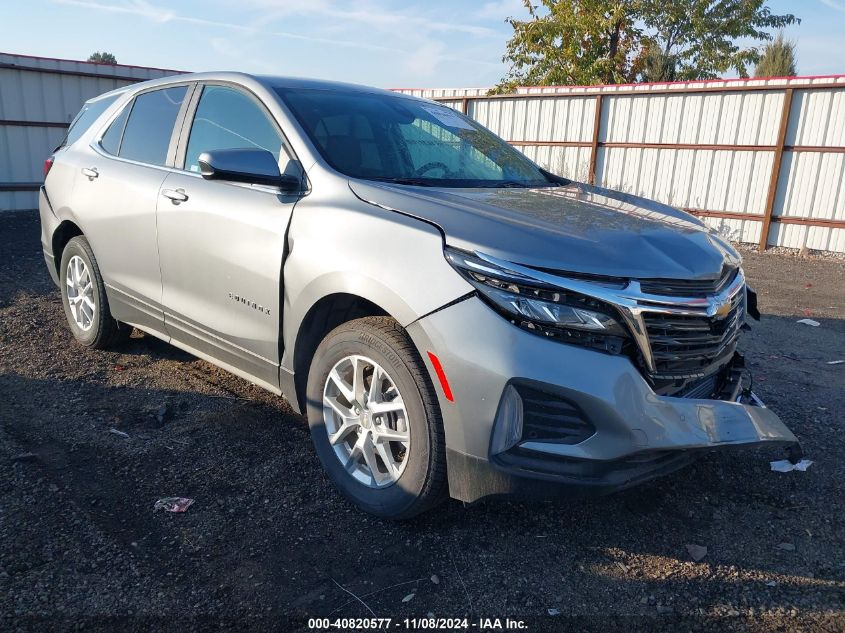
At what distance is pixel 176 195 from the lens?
12.3 ft

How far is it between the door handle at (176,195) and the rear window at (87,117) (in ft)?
4.99

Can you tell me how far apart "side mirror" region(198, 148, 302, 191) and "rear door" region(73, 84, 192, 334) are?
3.20 feet

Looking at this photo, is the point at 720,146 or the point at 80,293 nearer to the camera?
the point at 80,293

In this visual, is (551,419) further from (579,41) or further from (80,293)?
(579,41)

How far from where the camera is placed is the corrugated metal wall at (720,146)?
36.6 ft

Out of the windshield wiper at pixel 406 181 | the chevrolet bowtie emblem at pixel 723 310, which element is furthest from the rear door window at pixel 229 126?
the chevrolet bowtie emblem at pixel 723 310

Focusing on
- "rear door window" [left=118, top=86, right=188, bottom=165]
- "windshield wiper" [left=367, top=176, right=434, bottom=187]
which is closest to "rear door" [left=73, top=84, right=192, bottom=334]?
"rear door window" [left=118, top=86, right=188, bottom=165]

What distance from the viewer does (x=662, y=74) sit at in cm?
2409

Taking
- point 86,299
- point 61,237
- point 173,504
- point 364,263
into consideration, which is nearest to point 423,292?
point 364,263

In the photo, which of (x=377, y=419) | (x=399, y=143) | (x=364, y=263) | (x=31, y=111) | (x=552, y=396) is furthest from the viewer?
(x=31, y=111)

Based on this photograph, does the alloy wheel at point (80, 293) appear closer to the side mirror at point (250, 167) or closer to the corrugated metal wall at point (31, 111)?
the side mirror at point (250, 167)

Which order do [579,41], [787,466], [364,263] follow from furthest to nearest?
[579,41] < [787,466] < [364,263]

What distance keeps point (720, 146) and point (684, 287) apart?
1086cm

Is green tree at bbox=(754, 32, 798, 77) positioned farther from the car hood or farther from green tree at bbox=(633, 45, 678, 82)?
the car hood
